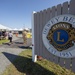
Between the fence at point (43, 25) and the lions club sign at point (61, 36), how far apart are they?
19 centimetres

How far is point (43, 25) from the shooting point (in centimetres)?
517

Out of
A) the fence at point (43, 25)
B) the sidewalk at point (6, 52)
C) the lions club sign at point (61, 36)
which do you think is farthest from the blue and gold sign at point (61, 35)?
the sidewalk at point (6, 52)

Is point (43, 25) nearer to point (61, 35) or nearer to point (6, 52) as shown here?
point (61, 35)

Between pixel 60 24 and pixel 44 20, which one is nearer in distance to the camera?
pixel 60 24

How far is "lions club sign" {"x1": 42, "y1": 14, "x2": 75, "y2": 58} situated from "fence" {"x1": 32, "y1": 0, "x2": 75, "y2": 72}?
7.4 inches

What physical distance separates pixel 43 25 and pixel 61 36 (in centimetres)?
125

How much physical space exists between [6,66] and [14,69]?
1.98 ft

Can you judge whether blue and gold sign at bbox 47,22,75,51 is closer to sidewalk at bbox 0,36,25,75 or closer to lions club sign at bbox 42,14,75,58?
lions club sign at bbox 42,14,75,58

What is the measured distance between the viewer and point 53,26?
14.8ft

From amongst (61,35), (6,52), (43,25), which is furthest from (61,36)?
(6,52)

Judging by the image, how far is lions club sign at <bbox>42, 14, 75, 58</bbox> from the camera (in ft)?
12.7

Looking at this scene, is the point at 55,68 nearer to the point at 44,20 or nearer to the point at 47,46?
the point at 47,46

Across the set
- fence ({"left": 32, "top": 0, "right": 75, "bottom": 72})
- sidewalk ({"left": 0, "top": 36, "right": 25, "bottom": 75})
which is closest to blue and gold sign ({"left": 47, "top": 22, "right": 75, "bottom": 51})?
fence ({"left": 32, "top": 0, "right": 75, "bottom": 72})

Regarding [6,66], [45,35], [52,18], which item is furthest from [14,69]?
[52,18]
